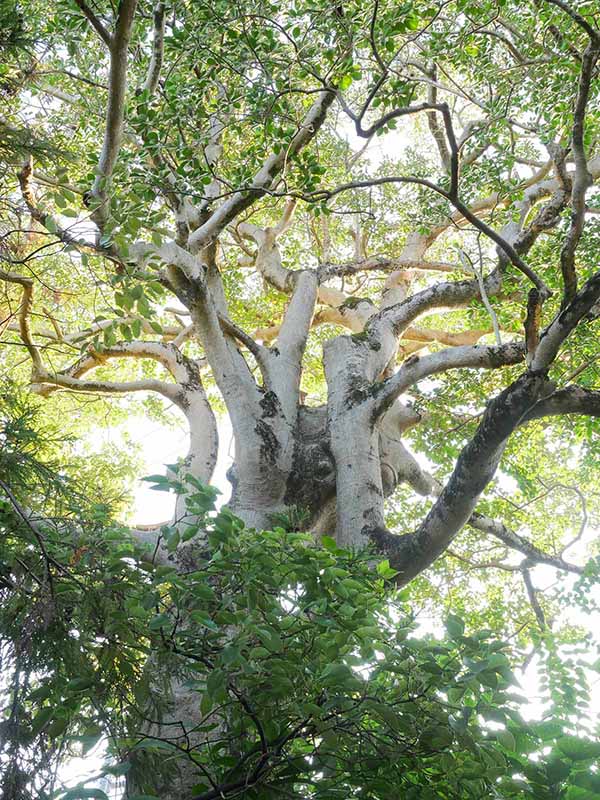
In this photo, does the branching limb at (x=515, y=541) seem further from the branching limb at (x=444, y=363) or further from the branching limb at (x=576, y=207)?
the branching limb at (x=576, y=207)

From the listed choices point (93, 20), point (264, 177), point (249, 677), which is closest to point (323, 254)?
point (264, 177)

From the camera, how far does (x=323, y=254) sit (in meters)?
8.88

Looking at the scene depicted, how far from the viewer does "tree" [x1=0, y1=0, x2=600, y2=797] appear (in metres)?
2.69

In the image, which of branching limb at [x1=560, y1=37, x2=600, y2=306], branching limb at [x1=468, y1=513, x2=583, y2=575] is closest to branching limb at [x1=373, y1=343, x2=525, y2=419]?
branching limb at [x1=468, y1=513, x2=583, y2=575]

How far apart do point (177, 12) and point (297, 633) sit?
4.38 metres

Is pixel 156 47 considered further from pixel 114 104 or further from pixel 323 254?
pixel 323 254

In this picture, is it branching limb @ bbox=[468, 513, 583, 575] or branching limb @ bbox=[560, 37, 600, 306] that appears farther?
branching limb @ bbox=[468, 513, 583, 575]

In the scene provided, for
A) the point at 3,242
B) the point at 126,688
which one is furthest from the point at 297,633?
the point at 3,242

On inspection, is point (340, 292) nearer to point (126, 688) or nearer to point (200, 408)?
point (200, 408)

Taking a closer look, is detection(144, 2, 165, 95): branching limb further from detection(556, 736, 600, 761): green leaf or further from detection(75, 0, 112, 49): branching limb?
detection(556, 736, 600, 761): green leaf

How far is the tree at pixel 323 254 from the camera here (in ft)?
8.82

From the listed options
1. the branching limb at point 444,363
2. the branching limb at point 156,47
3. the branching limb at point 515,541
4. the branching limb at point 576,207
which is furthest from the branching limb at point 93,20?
the branching limb at point 515,541

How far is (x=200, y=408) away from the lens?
19.6 ft

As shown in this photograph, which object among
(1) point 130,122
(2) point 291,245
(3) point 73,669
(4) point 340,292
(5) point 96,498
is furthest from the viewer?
(2) point 291,245
